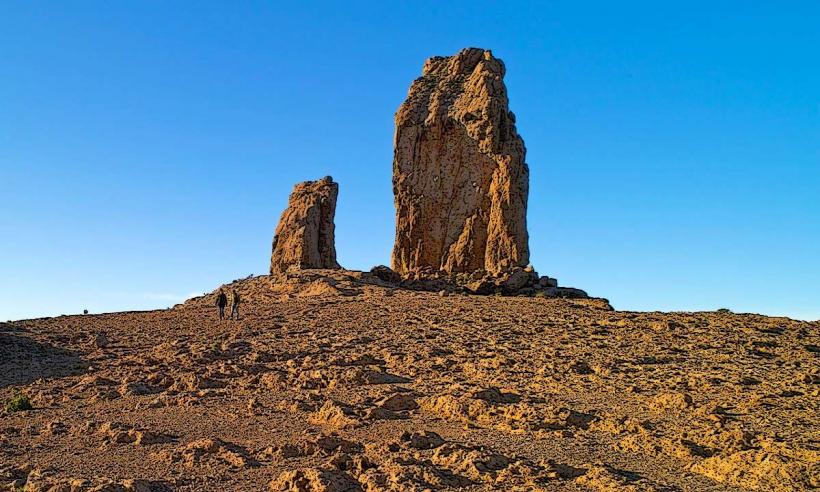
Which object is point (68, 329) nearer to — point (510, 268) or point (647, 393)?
point (510, 268)

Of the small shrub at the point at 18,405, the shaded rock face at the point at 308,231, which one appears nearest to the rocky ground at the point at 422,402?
the small shrub at the point at 18,405

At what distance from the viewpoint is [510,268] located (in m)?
28.7

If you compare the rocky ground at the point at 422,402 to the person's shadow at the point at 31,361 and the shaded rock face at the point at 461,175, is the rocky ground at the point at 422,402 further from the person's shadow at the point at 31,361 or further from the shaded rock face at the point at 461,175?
the shaded rock face at the point at 461,175

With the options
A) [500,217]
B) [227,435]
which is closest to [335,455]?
[227,435]

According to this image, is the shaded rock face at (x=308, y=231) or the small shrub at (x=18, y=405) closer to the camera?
the small shrub at (x=18, y=405)

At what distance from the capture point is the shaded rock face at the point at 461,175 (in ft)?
Result: 96.9

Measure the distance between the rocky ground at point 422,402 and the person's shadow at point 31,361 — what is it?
9 cm

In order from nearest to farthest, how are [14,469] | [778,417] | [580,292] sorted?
[14,469] < [778,417] < [580,292]

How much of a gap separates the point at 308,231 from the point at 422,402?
2326 centimetres

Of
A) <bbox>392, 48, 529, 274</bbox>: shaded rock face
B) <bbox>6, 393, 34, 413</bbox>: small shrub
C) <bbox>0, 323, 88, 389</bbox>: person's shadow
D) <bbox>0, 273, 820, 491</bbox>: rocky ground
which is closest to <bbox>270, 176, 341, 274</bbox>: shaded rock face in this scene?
<bbox>392, 48, 529, 274</bbox>: shaded rock face

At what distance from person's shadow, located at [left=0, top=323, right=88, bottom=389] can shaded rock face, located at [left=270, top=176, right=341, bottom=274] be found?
14.7 m

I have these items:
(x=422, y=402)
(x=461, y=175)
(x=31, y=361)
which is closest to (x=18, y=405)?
(x=31, y=361)

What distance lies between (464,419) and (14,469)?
6597 millimetres

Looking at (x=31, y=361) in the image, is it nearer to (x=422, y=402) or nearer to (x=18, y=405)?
(x=18, y=405)
